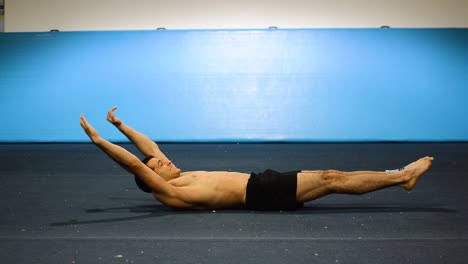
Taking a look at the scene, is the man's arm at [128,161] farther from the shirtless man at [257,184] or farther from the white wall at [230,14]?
the white wall at [230,14]

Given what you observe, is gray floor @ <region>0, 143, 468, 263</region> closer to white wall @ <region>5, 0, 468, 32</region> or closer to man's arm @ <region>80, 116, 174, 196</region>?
man's arm @ <region>80, 116, 174, 196</region>

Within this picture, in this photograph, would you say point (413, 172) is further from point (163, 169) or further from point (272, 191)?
point (163, 169)

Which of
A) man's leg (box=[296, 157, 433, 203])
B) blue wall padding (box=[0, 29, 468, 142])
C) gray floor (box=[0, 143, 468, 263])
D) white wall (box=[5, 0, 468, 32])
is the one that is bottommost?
gray floor (box=[0, 143, 468, 263])

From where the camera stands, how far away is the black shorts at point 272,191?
192 inches

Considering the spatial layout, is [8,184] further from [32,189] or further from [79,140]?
[79,140]

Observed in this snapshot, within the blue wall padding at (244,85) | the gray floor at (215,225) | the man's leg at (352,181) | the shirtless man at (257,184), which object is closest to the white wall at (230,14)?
the blue wall padding at (244,85)

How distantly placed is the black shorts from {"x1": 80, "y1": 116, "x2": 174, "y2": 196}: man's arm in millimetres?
593

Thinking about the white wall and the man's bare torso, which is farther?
the white wall

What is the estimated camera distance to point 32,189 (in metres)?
6.22

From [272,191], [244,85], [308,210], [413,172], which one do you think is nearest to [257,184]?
[272,191]

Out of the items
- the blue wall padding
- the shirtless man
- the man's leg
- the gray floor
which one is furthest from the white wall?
the man's leg

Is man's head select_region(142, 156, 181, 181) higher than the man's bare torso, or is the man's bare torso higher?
man's head select_region(142, 156, 181, 181)

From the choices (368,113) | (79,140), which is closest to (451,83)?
(368,113)

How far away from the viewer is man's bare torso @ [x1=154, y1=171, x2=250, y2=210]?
16.3 feet
